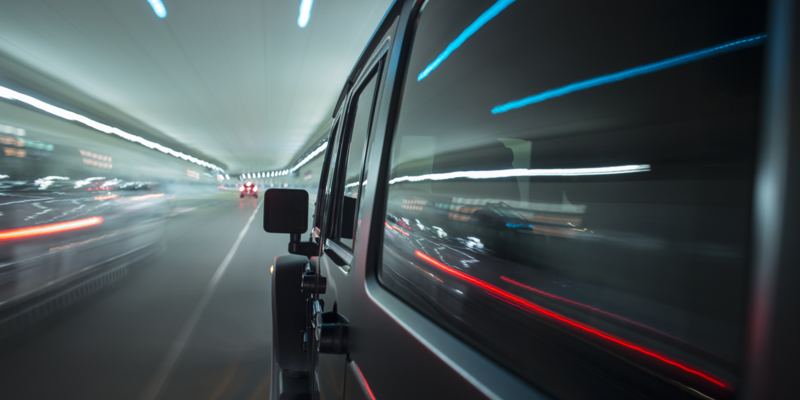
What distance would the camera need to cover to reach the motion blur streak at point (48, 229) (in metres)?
5.41

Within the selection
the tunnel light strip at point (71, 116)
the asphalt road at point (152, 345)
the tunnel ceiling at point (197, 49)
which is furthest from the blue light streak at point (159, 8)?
the tunnel light strip at point (71, 116)

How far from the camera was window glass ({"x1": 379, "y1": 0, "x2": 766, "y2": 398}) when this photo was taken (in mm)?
455

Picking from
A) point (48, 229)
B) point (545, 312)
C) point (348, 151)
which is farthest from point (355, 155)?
point (48, 229)

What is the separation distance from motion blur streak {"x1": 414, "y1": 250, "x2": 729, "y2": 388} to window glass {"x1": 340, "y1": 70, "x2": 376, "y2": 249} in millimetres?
893

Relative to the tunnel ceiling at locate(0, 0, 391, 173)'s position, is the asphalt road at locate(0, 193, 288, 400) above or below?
below

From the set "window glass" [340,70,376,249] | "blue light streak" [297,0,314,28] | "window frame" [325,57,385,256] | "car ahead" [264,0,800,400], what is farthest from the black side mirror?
"blue light streak" [297,0,314,28]

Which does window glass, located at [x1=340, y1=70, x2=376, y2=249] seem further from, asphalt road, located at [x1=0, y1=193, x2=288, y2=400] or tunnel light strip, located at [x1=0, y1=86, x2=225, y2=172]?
tunnel light strip, located at [x1=0, y1=86, x2=225, y2=172]

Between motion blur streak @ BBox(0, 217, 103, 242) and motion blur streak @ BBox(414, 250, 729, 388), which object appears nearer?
motion blur streak @ BBox(414, 250, 729, 388)

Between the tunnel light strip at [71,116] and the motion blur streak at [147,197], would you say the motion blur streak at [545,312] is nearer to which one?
the motion blur streak at [147,197]

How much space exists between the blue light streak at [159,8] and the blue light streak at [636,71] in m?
11.0

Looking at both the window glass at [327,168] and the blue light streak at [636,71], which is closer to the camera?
the blue light streak at [636,71]

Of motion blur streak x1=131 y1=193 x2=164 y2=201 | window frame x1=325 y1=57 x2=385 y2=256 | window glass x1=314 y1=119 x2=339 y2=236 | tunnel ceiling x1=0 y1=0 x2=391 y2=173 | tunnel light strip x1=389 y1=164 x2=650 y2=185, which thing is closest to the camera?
tunnel light strip x1=389 y1=164 x2=650 y2=185

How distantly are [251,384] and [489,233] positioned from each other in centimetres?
352

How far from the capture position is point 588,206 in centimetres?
66
